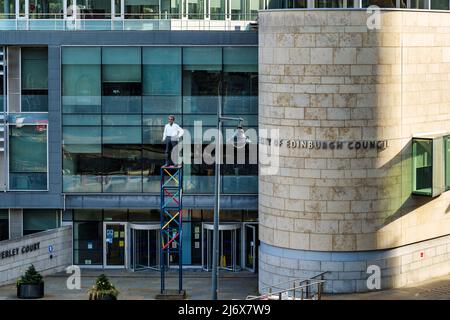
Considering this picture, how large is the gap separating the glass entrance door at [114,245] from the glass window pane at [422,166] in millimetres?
13185

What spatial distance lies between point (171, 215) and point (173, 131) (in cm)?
368

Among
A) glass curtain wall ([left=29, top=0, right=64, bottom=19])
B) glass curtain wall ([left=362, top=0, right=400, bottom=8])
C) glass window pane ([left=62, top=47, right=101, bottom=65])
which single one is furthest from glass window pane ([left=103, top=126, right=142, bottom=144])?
glass curtain wall ([left=362, top=0, right=400, bottom=8])

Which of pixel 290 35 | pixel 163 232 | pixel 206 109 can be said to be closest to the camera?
pixel 290 35

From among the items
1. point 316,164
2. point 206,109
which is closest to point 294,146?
point 316,164

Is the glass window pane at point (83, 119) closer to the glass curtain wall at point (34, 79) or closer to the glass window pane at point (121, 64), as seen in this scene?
the glass curtain wall at point (34, 79)

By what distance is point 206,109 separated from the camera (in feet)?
181

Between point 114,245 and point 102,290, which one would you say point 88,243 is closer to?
point 114,245

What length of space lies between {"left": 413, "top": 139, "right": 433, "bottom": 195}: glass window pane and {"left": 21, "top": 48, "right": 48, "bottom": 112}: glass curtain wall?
52.8 ft

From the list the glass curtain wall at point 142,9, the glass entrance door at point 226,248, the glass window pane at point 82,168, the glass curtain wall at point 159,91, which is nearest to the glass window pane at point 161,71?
the glass curtain wall at point 159,91

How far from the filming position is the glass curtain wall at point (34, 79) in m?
56.2

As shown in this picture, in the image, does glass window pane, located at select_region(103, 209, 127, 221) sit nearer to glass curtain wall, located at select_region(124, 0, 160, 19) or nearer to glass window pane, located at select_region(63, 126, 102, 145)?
glass window pane, located at select_region(63, 126, 102, 145)

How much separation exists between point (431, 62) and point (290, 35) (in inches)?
252

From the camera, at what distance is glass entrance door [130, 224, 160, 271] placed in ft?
183
